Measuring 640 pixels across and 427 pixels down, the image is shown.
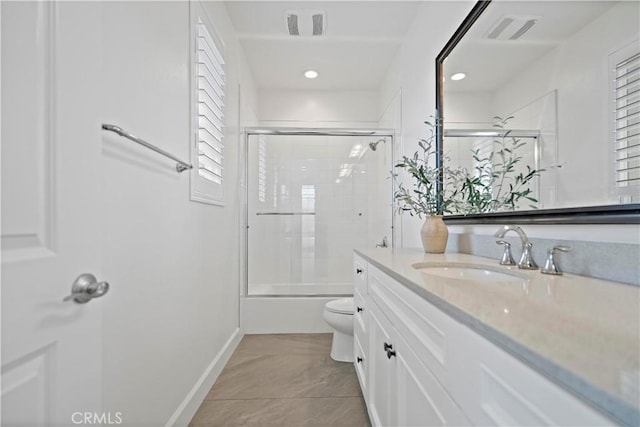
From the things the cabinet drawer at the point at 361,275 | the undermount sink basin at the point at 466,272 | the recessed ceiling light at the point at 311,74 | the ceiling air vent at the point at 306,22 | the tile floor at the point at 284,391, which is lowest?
the tile floor at the point at 284,391

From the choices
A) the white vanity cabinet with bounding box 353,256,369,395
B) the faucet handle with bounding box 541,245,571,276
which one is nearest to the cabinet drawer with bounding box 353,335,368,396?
the white vanity cabinet with bounding box 353,256,369,395

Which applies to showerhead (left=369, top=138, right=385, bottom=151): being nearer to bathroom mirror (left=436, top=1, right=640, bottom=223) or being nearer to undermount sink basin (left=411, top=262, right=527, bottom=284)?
bathroom mirror (left=436, top=1, right=640, bottom=223)

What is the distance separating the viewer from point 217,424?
5.16 feet

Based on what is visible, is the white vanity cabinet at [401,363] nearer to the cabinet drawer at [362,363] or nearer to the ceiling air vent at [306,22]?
the cabinet drawer at [362,363]

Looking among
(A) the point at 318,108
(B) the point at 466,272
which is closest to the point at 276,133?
(A) the point at 318,108

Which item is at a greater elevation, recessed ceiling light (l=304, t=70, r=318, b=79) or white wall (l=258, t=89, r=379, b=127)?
recessed ceiling light (l=304, t=70, r=318, b=79)

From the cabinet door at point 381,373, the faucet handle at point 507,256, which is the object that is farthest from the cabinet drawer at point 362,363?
the faucet handle at point 507,256

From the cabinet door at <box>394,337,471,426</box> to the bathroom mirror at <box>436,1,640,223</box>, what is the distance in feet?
2.19

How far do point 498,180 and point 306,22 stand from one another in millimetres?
1929

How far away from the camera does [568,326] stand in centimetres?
47

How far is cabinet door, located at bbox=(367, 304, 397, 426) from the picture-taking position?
3.54 ft

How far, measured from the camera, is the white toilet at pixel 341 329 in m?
2.18

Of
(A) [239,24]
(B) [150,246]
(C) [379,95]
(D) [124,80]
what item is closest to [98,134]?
(D) [124,80]

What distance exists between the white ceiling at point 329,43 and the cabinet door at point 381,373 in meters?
2.16
